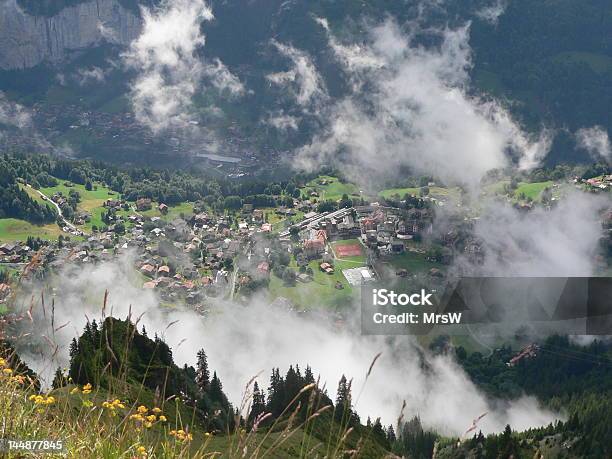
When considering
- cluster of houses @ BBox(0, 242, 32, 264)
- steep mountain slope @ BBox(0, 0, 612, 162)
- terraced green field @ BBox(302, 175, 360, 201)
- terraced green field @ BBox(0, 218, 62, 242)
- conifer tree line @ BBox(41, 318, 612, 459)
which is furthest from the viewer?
steep mountain slope @ BBox(0, 0, 612, 162)

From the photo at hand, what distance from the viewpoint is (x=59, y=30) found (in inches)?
7298

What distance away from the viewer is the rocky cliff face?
7106 inches

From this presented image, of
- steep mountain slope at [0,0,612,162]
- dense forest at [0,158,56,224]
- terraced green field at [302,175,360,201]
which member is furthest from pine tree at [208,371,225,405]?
steep mountain slope at [0,0,612,162]

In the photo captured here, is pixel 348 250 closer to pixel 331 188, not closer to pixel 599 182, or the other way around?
pixel 331 188

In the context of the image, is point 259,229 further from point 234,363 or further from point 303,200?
point 234,363

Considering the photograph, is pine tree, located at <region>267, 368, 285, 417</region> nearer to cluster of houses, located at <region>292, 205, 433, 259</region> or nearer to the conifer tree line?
the conifer tree line

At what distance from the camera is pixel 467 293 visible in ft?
252

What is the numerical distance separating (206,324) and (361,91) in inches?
4394

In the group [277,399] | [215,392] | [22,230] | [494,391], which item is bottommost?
[277,399]

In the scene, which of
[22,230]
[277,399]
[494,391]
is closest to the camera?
[277,399]

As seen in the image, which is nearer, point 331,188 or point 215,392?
point 215,392

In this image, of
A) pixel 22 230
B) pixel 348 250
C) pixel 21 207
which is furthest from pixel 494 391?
pixel 21 207

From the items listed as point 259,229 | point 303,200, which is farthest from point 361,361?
point 303,200

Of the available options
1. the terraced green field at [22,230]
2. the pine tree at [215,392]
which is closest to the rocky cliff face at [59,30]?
the terraced green field at [22,230]
